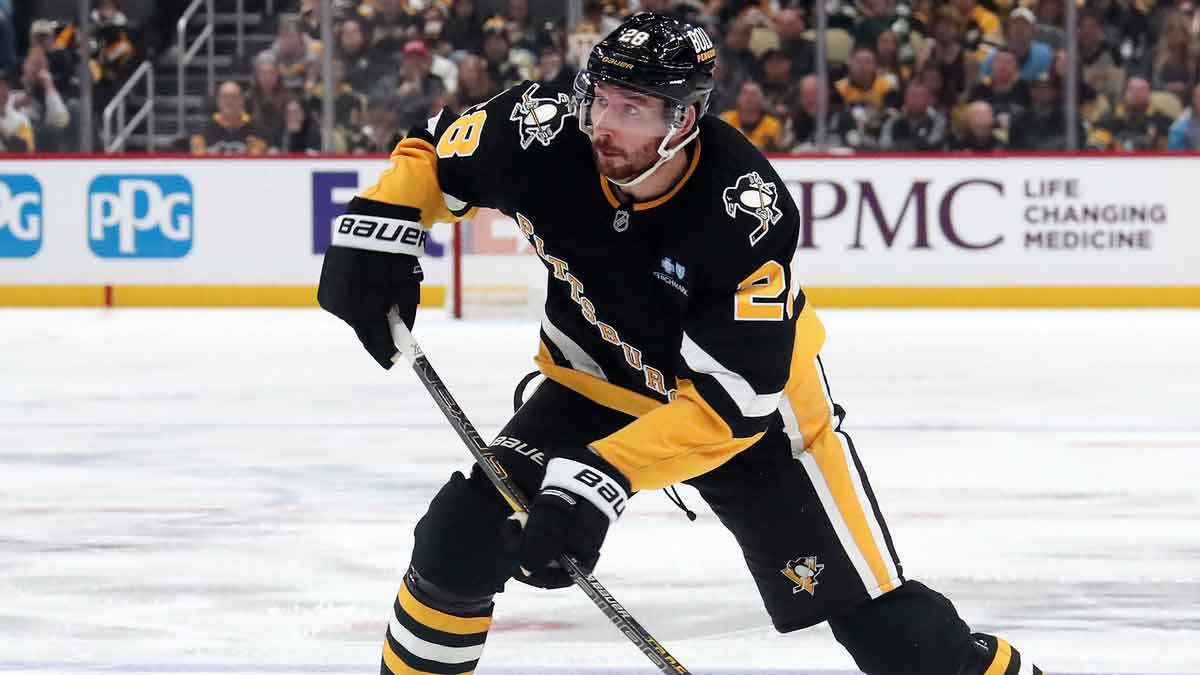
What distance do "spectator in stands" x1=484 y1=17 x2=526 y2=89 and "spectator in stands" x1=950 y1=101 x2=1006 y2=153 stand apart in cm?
240

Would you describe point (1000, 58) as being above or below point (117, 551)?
above

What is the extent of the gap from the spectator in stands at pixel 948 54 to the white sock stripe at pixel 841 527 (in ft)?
27.7

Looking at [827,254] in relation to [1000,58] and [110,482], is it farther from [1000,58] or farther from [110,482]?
[110,482]

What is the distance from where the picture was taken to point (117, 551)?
4.18 metres

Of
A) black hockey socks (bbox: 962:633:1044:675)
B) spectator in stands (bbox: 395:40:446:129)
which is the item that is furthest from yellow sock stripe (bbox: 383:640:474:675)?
spectator in stands (bbox: 395:40:446:129)

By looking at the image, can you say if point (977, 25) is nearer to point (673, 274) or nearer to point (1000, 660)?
point (1000, 660)

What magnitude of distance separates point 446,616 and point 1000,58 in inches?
344

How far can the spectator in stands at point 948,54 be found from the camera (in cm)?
1085

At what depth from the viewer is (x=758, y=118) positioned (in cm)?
1073

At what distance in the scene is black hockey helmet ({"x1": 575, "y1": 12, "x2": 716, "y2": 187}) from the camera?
2426 mm

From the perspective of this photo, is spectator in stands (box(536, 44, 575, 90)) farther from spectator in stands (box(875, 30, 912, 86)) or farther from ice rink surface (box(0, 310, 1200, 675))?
ice rink surface (box(0, 310, 1200, 675))

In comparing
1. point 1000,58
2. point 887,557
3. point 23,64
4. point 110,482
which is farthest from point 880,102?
point 887,557

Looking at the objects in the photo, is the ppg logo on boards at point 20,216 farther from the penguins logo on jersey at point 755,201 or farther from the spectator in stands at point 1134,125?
the penguins logo on jersey at point 755,201

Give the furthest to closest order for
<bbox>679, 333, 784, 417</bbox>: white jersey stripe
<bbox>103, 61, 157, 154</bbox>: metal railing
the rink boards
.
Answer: <bbox>103, 61, 157, 154</bbox>: metal railing → the rink boards → <bbox>679, 333, 784, 417</bbox>: white jersey stripe
